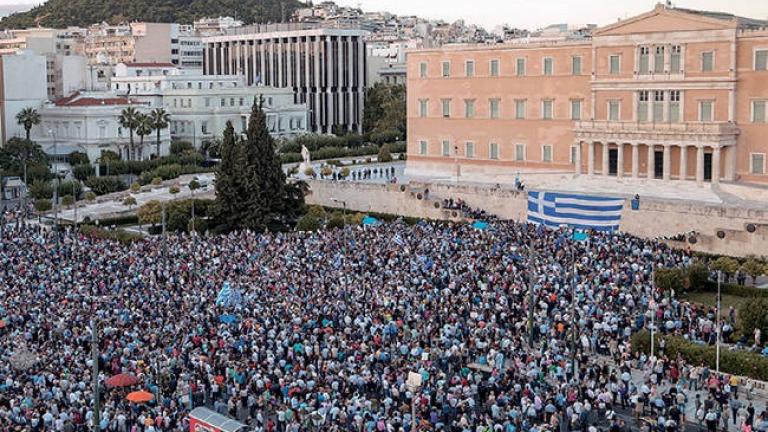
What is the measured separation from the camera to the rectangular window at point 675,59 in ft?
189

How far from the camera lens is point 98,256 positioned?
44844mm

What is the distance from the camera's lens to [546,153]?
213ft

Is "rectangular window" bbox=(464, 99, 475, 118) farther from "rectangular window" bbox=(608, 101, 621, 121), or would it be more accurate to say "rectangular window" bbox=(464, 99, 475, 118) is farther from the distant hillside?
the distant hillside

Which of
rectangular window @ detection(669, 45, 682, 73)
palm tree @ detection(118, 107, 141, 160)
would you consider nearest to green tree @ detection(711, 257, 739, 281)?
rectangular window @ detection(669, 45, 682, 73)

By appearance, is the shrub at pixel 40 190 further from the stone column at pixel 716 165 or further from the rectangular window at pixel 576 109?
the stone column at pixel 716 165

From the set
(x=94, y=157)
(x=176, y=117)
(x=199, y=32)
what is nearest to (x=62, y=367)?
(x=94, y=157)

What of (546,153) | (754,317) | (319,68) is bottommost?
(754,317)

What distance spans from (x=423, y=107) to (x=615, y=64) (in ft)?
49.4

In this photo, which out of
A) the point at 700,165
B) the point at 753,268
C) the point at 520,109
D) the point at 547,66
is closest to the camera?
the point at 753,268

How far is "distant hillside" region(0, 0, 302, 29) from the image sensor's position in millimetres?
173250

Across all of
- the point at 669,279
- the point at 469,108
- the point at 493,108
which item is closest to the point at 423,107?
the point at 469,108

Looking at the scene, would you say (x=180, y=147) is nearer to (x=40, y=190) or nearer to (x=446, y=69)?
(x=40, y=190)

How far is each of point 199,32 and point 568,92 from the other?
96454 mm

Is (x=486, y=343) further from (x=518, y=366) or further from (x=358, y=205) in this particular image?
(x=358, y=205)
